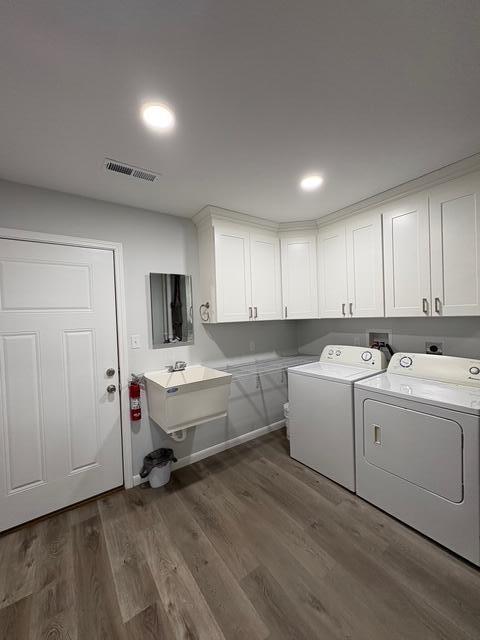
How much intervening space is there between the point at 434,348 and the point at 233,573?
2278 millimetres

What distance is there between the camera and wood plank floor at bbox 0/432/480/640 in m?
1.21

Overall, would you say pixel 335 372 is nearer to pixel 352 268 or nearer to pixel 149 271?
pixel 352 268

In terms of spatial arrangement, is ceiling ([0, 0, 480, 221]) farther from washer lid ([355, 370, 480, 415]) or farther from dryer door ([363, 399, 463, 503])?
dryer door ([363, 399, 463, 503])

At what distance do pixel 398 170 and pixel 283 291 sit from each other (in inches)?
57.3

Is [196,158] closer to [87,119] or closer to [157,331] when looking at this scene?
[87,119]

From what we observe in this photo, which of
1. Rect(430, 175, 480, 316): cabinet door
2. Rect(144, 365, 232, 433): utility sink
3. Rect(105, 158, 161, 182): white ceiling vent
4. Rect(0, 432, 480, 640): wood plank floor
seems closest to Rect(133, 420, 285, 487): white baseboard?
Rect(0, 432, 480, 640): wood plank floor

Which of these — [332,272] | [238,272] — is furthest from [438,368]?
[238,272]

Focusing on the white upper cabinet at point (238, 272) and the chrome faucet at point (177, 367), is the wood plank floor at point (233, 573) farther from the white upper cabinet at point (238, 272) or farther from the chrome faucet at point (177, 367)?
the white upper cabinet at point (238, 272)

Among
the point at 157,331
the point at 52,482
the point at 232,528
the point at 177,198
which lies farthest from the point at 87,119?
the point at 232,528

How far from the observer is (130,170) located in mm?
1762

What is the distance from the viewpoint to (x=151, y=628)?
47.5 inches

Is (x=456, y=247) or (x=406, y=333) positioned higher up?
(x=456, y=247)

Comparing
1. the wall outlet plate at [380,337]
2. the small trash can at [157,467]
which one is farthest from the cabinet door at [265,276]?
the small trash can at [157,467]

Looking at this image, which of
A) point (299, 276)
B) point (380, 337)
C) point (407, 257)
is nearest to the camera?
point (407, 257)
